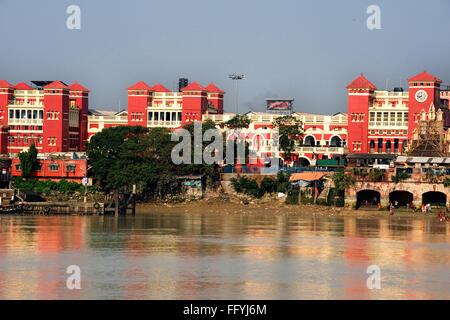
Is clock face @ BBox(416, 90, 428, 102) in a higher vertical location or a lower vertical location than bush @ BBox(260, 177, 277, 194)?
higher

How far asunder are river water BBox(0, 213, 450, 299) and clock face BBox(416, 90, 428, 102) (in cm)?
2872

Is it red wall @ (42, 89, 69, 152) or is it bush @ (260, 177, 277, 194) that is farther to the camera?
red wall @ (42, 89, 69, 152)

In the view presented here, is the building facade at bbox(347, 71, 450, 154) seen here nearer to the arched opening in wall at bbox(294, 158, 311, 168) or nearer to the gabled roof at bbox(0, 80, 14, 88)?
the arched opening in wall at bbox(294, 158, 311, 168)

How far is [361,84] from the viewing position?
A: 394 ft

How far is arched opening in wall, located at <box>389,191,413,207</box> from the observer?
4028 inches

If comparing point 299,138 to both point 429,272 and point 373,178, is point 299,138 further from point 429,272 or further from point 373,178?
point 429,272

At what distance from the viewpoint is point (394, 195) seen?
338 ft

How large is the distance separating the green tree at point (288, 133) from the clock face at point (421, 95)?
1564cm

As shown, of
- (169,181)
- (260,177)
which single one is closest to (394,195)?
(260,177)

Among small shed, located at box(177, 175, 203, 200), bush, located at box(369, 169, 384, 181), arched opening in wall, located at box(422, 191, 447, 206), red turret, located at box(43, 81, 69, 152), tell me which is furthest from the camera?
red turret, located at box(43, 81, 69, 152)

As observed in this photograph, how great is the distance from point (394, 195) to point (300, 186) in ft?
34.6

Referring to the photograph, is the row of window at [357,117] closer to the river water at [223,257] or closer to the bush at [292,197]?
the bush at [292,197]

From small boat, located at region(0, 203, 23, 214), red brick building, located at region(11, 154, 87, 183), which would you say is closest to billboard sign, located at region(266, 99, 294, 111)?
red brick building, located at region(11, 154, 87, 183)

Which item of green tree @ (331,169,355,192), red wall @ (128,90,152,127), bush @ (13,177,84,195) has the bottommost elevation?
bush @ (13,177,84,195)
